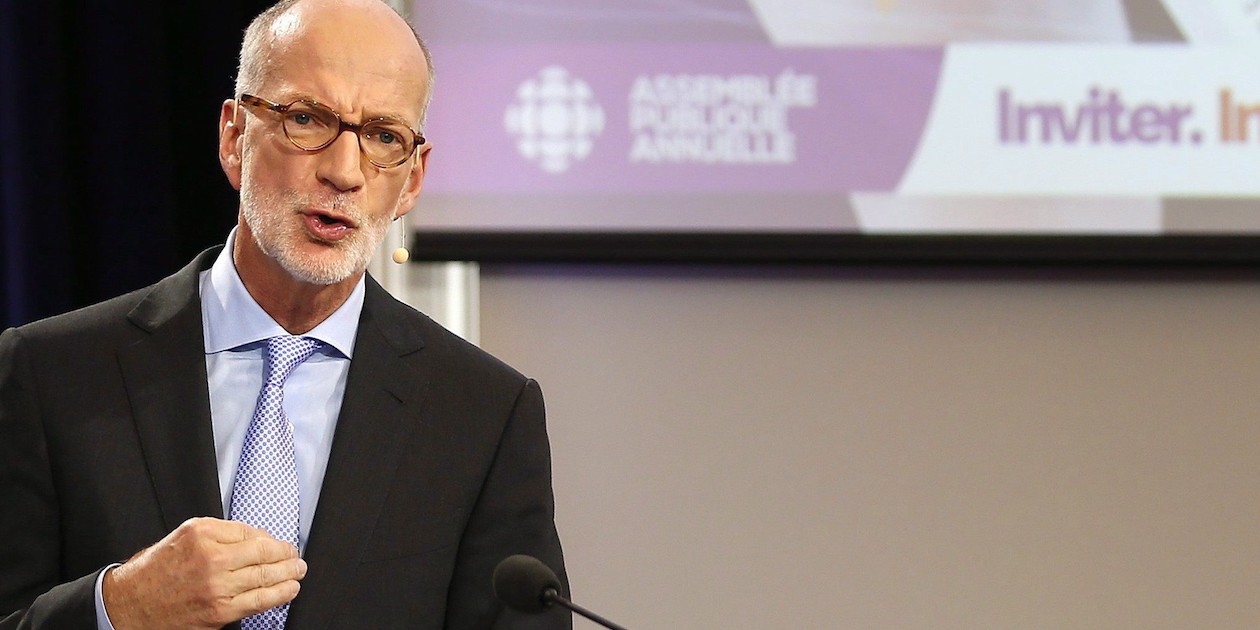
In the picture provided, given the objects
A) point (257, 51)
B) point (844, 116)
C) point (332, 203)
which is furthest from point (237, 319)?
point (844, 116)

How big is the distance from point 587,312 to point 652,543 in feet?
1.40

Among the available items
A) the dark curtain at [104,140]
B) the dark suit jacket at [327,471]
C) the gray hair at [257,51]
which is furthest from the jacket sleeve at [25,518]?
the dark curtain at [104,140]

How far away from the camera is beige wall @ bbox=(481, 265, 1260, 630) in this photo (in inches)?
94.7

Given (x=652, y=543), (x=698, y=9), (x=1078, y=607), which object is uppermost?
(x=698, y=9)

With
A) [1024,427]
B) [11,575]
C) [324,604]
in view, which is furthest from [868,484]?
[11,575]

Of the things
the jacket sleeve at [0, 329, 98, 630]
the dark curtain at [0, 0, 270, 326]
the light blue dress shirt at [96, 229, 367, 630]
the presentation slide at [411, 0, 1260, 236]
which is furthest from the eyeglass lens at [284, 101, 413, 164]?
the dark curtain at [0, 0, 270, 326]

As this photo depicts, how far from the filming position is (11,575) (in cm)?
130

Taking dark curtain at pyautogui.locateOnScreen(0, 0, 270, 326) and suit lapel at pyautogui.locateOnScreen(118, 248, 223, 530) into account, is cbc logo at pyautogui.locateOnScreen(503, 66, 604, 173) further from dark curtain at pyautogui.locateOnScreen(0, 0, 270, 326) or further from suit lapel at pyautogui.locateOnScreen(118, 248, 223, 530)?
suit lapel at pyautogui.locateOnScreen(118, 248, 223, 530)

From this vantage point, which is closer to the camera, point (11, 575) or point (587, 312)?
point (11, 575)

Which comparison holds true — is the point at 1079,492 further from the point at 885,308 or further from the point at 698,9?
the point at 698,9

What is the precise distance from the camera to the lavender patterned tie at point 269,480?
133 centimetres

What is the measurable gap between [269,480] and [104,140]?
128 centimetres

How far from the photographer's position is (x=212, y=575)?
1153 mm

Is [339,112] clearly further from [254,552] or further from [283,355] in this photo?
[254,552]
